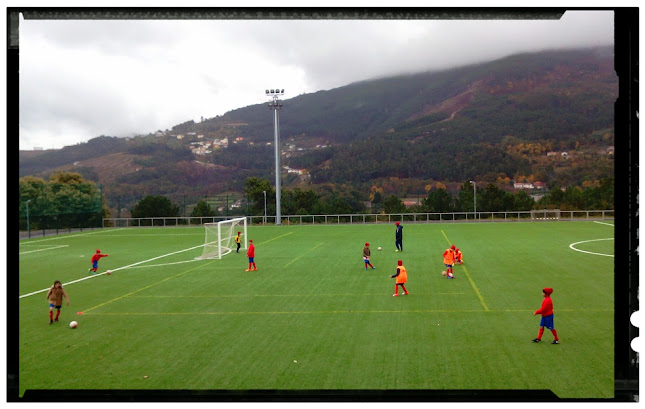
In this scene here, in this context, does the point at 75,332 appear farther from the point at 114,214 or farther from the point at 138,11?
the point at 114,214

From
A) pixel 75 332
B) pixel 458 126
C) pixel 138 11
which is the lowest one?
pixel 75 332

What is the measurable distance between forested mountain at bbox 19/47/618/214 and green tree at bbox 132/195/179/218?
45.2 m

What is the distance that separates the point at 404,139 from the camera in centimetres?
13362

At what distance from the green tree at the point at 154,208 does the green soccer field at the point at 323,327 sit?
41341mm

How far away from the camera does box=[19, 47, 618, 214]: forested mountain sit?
115062 mm

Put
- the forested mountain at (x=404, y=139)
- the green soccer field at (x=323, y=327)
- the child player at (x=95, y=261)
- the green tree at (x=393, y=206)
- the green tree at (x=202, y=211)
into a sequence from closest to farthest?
the green soccer field at (x=323, y=327) < the child player at (x=95, y=261) < the green tree at (x=202, y=211) < the green tree at (x=393, y=206) < the forested mountain at (x=404, y=139)

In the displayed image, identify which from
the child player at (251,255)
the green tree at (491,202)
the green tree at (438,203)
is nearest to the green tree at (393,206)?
the green tree at (438,203)

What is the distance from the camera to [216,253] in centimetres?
3133

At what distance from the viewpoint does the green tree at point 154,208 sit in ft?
224

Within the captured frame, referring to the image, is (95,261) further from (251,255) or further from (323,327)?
(323,327)

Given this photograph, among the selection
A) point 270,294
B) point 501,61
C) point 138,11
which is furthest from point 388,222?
point 501,61

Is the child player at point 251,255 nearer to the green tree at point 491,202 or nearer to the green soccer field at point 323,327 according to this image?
the green soccer field at point 323,327

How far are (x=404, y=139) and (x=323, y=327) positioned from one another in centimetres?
12310

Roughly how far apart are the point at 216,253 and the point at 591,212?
41.6 metres
